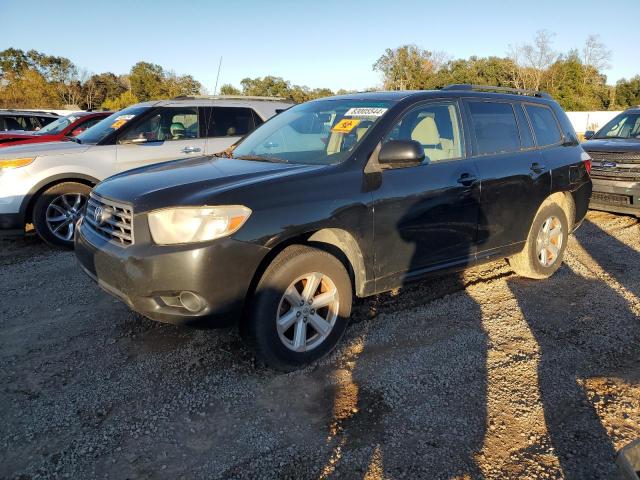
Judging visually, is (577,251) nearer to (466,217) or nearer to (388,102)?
(466,217)

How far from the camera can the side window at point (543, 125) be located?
4.81 meters

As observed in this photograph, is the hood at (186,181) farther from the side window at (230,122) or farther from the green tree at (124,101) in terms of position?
the green tree at (124,101)

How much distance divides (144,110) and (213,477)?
18.8 ft

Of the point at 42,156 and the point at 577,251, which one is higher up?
the point at 42,156

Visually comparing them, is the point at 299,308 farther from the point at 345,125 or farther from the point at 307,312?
the point at 345,125

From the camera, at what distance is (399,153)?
11.0 feet

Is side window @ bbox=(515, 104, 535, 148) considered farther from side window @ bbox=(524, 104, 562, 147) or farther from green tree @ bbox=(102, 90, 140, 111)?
green tree @ bbox=(102, 90, 140, 111)

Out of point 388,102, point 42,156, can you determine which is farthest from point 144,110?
point 388,102

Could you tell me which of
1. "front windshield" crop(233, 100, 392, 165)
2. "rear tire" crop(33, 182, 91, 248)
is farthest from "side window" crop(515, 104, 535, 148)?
"rear tire" crop(33, 182, 91, 248)

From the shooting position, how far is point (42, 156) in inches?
240

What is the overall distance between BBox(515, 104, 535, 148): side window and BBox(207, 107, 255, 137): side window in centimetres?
394

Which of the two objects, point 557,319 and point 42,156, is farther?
point 42,156

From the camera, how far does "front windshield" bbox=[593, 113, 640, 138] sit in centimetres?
845

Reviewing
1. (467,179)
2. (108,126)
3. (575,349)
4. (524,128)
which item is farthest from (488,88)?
(108,126)
